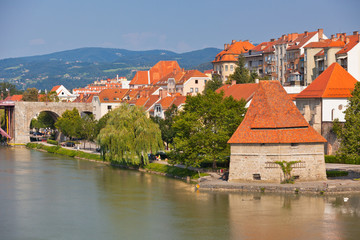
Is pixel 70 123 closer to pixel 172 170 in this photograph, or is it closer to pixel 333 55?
pixel 333 55

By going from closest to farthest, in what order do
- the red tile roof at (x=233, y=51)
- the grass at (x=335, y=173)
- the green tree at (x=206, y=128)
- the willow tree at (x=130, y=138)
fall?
the grass at (x=335, y=173), the green tree at (x=206, y=128), the willow tree at (x=130, y=138), the red tile roof at (x=233, y=51)

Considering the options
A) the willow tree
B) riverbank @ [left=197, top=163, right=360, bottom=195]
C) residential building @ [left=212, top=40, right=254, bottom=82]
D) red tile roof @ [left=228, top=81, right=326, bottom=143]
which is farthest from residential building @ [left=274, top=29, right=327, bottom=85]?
riverbank @ [left=197, top=163, right=360, bottom=195]

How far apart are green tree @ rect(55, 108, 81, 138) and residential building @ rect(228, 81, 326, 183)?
165 feet

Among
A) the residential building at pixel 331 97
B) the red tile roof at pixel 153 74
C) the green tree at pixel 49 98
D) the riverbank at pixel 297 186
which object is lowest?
the riverbank at pixel 297 186

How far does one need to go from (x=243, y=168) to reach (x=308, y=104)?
19.8 m

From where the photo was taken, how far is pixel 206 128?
176 ft

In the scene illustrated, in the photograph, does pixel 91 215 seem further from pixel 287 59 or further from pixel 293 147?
pixel 287 59

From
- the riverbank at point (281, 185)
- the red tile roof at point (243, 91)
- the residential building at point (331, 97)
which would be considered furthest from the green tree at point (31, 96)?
the residential building at point (331, 97)

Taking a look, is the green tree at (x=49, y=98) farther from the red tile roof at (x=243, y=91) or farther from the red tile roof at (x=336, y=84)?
the red tile roof at (x=336, y=84)

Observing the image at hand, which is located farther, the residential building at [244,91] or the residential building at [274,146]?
the residential building at [244,91]

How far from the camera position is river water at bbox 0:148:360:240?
34.7 m

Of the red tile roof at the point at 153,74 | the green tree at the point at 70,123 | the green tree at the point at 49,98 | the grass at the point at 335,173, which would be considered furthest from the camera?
the green tree at the point at 49,98

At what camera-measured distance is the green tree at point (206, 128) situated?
2058 inches

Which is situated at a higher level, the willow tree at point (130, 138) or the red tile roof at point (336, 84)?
the red tile roof at point (336, 84)
